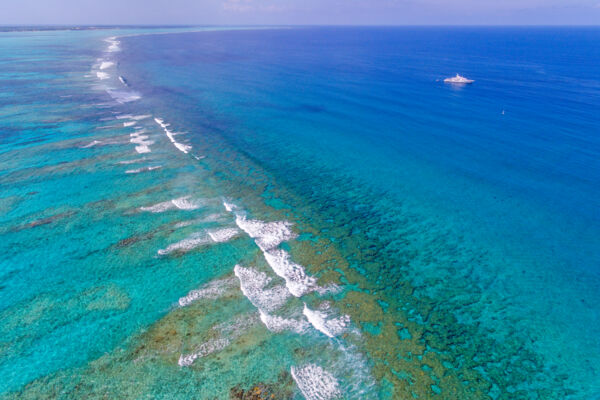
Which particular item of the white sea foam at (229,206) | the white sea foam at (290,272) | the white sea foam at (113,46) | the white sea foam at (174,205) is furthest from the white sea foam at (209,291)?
the white sea foam at (113,46)

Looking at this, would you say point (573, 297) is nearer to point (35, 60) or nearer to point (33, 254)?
point (33, 254)

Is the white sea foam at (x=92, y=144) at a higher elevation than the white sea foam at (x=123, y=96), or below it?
below

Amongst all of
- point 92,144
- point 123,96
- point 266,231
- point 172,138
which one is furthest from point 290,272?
point 123,96

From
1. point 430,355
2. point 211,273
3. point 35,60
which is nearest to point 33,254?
point 211,273

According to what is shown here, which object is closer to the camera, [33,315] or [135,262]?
[33,315]

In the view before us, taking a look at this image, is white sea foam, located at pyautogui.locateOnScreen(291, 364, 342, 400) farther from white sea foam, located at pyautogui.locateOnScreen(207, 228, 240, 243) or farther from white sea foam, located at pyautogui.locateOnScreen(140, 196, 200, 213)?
white sea foam, located at pyautogui.locateOnScreen(140, 196, 200, 213)

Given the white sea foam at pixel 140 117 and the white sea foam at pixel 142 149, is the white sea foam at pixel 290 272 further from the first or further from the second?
the white sea foam at pixel 140 117
